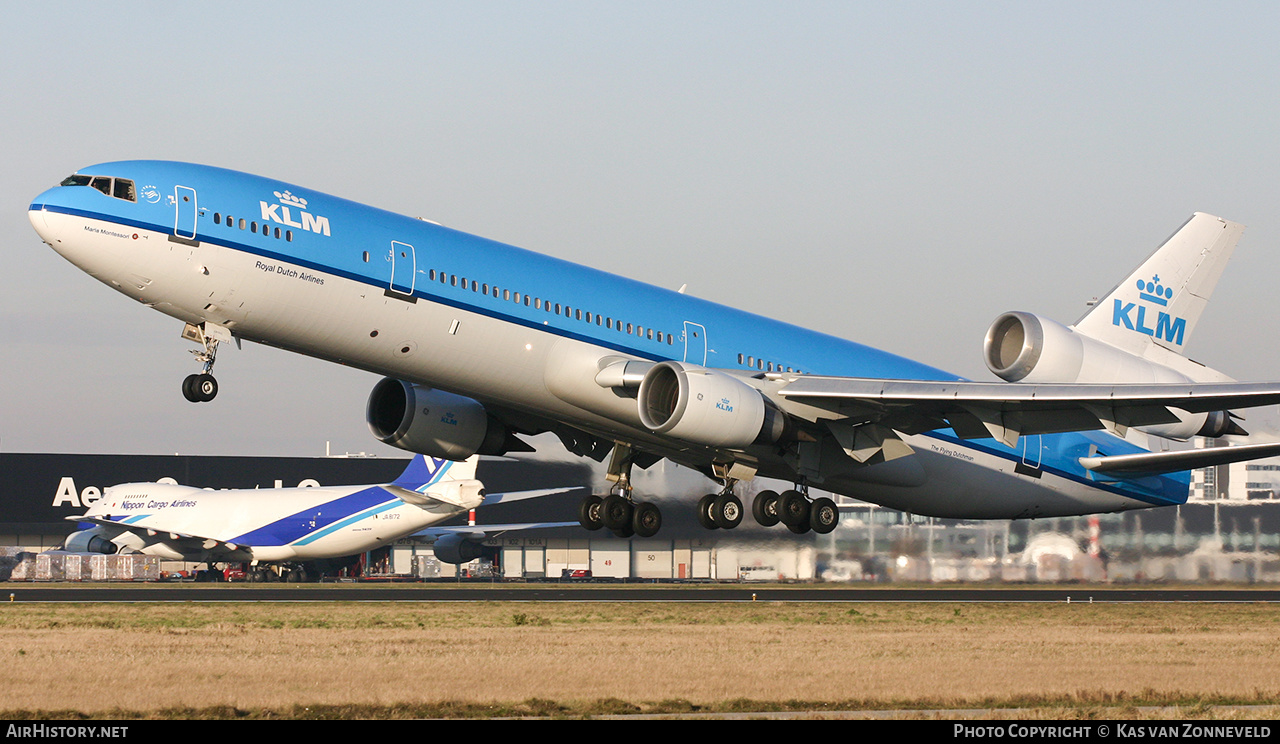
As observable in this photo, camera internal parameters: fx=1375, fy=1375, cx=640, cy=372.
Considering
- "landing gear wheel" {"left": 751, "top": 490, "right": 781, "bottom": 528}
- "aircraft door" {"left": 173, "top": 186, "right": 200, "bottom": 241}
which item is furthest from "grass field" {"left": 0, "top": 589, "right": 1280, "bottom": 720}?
"aircraft door" {"left": 173, "top": 186, "right": 200, "bottom": 241}

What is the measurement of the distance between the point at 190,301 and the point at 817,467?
14212 mm

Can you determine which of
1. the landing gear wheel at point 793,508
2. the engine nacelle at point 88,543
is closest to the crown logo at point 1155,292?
the landing gear wheel at point 793,508

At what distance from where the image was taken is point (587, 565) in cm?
7862

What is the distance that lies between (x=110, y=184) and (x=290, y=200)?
306cm

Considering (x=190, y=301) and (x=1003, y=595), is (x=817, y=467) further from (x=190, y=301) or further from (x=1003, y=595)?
(x=1003, y=595)

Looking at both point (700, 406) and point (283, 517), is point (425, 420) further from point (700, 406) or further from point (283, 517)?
point (283, 517)

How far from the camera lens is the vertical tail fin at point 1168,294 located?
3653 cm

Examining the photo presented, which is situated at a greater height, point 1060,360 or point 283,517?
point 1060,360

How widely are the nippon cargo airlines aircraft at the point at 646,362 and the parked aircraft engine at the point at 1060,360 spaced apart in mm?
53

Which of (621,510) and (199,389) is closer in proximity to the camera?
(199,389)

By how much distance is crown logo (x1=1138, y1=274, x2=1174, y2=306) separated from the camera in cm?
3703

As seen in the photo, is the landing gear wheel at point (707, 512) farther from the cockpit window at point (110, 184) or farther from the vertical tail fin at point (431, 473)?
the vertical tail fin at point (431, 473)

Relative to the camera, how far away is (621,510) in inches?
1337

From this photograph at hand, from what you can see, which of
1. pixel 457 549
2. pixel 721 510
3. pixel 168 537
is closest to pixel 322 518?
pixel 168 537
